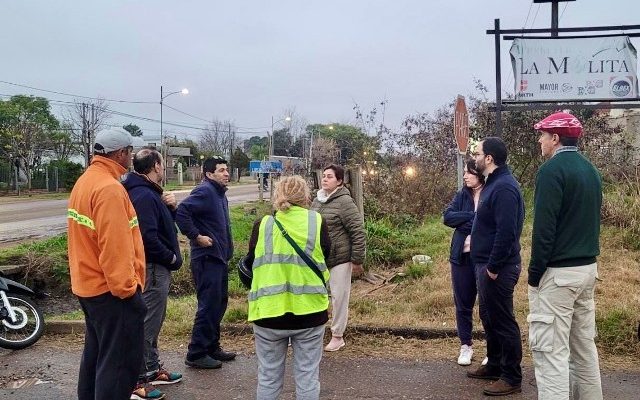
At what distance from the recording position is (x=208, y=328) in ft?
16.8

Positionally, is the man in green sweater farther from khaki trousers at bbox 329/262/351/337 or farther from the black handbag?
khaki trousers at bbox 329/262/351/337

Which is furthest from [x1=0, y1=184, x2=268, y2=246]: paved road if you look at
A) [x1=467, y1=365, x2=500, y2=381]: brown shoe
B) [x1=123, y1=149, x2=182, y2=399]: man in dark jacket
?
[x1=467, y1=365, x2=500, y2=381]: brown shoe

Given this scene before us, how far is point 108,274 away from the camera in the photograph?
10.6ft

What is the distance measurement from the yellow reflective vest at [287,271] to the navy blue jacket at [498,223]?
1.42 metres

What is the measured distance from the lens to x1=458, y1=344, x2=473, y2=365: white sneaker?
500 cm

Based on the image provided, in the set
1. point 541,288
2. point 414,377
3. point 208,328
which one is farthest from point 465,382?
point 208,328

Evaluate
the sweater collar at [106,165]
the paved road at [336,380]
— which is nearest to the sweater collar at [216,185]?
the paved road at [336,380]

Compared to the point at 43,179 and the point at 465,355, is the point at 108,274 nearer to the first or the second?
the point at 465,355

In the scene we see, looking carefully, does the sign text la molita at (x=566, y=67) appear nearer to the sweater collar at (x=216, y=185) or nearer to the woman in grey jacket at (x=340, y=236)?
the woman in grey jacket at (x=340, y=236)

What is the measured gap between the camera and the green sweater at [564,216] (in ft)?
11.5

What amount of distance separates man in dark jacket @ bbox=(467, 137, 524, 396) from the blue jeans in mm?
400

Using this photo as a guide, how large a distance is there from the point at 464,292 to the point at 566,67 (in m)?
4.38

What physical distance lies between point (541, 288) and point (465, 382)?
1.41 metres

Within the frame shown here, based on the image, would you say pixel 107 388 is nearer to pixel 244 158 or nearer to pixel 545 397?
pixel 545 397
